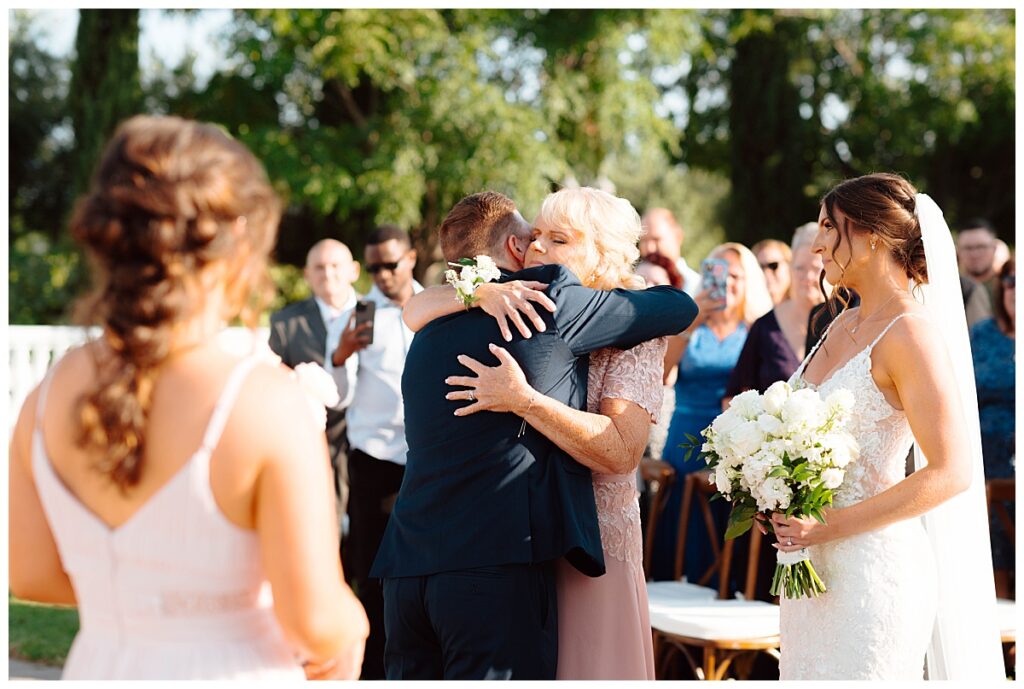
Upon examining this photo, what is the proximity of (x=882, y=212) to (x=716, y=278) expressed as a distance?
3.05 m

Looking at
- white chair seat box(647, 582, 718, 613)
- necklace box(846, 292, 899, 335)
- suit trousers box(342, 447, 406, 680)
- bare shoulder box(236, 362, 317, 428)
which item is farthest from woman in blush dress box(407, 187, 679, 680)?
suit trousers box(342, 447, 406, 680)

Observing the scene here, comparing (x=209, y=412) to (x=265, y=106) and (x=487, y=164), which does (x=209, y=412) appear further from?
(x=265, y=106)

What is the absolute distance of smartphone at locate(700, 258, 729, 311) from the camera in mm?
6039

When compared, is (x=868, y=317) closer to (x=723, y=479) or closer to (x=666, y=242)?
(x=723, y=479)

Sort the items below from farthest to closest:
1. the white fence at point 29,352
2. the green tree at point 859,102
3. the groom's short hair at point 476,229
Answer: the green tree at point 859,102 < the white fence at point 29,352 < the groom's short hair at point 476,229

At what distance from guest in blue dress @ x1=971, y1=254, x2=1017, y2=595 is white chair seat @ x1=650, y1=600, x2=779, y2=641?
8.90 ft

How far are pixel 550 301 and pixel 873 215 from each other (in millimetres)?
984

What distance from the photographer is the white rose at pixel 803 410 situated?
9.38 feet

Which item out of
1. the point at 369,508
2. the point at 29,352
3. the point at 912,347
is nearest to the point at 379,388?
the point at 369,508

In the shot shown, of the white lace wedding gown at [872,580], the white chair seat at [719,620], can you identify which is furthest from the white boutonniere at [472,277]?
the white chair seat at [719,620]

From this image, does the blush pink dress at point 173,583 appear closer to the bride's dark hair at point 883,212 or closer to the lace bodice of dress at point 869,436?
the lace bodice of dress at point 869,436

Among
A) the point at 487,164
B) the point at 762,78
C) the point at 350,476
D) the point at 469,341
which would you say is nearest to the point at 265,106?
the point at 487,164

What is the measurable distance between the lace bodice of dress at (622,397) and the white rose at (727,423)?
18cm

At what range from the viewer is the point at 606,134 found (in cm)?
1917
